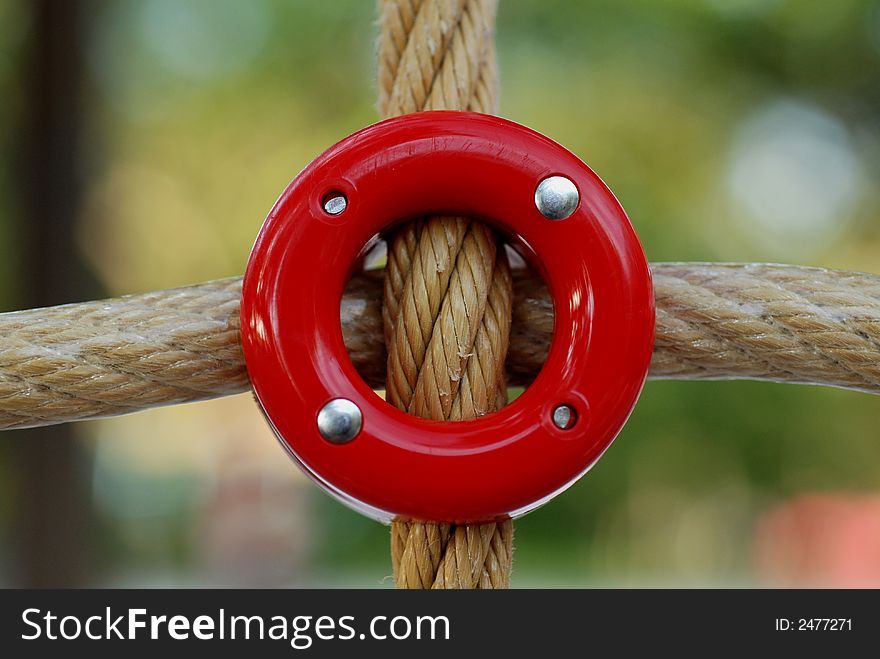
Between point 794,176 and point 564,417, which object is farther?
point 794,176

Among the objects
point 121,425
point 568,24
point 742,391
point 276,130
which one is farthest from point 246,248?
point 742,391

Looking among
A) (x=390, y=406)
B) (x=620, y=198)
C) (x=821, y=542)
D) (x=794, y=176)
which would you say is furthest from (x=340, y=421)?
(x=821, y=542)

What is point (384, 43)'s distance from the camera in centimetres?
39

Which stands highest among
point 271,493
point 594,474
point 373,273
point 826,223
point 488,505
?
point 826,223

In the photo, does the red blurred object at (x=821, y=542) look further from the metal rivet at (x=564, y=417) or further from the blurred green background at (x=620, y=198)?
the metal rivet at (x=564, y=417)

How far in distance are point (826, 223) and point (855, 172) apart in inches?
9.4

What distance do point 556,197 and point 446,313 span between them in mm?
62

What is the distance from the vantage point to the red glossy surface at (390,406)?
1.10 feet

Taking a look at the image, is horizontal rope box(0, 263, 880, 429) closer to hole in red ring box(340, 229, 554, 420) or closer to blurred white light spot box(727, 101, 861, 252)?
hole in red ring box(340, 229, 554, 420)

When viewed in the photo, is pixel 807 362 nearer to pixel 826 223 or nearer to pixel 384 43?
pixel 384 43

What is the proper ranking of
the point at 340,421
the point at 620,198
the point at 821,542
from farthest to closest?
the point at 821,542 < the point at 620,198 < the point at 340,421

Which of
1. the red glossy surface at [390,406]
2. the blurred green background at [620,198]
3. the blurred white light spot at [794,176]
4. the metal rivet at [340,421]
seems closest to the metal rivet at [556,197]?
the red glossy surface at [390,406]

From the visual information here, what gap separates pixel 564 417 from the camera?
13.5 inches

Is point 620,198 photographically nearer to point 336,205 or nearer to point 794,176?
point 794,176
